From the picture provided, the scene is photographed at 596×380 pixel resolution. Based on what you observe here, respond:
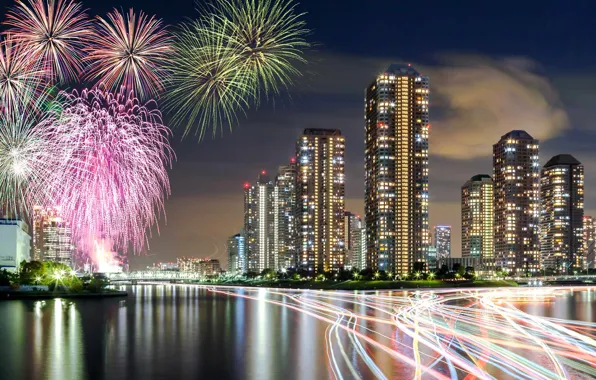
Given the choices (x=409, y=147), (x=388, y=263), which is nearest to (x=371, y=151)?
(x=409, y=147)

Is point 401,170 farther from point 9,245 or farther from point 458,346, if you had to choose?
point 458,346

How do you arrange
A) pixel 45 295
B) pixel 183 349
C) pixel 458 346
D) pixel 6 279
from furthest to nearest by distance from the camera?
pixel 6 279, pixel 45 295, pixel 183 349, pixel 458 346

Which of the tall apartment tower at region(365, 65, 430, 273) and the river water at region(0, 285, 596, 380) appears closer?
the river water at region(0, 285, 596, 380)

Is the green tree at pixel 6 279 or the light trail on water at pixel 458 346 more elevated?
the light trail on water at pixel 458 346

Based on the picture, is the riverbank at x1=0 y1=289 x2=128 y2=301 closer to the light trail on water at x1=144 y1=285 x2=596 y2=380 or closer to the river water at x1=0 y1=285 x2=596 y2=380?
the river water at x1=0 y1=285 x2=596 y2=380

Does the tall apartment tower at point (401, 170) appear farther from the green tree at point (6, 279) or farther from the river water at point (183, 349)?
the river water at point (183, 349)

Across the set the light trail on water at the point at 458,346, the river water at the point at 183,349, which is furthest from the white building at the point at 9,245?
the light trail on water at the point at 458,346

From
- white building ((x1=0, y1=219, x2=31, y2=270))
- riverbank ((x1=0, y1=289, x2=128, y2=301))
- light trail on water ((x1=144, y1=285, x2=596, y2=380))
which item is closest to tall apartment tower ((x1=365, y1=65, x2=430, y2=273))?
white building ((x1=0, y1=219, x2=31, y2=270))

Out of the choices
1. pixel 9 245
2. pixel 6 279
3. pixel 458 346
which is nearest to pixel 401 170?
pixel 9 245

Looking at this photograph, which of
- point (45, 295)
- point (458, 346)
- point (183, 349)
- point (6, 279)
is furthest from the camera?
point (6, 279)
